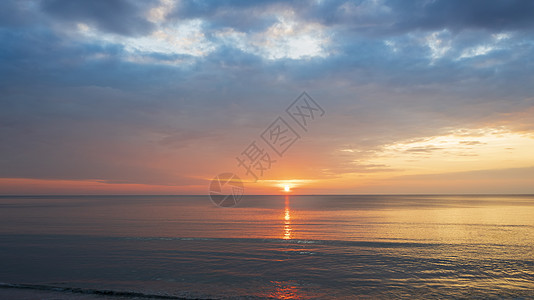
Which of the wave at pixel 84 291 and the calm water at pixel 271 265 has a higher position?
the wave at pixel 84 291

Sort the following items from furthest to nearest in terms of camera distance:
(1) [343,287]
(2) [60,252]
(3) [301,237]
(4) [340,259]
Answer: (3) [301,237] < (2) [60,252] < (4) [340,259] < (1) [343,287]

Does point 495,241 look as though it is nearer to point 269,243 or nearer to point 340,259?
point 340,259

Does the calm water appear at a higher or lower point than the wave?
lower

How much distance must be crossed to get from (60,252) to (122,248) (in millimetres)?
5030

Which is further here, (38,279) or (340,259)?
(340,259)

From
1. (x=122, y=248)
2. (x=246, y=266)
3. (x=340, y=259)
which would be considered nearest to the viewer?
(x=246, y=266)

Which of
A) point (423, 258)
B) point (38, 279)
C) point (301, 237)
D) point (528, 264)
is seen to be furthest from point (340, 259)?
point (38, 279)

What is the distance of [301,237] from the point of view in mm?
37688

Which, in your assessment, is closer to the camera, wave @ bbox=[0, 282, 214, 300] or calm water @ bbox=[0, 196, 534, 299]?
wave @ bbox=[0, 282, 214, 300]

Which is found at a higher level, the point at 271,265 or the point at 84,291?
the point at 84,291

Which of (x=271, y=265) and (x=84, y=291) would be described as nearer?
(x=84, y=291)

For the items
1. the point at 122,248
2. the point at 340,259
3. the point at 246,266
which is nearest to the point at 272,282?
the point at 246,266

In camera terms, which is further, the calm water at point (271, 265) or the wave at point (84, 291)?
the calm water at point (271, 265)

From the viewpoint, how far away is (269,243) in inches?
1305
